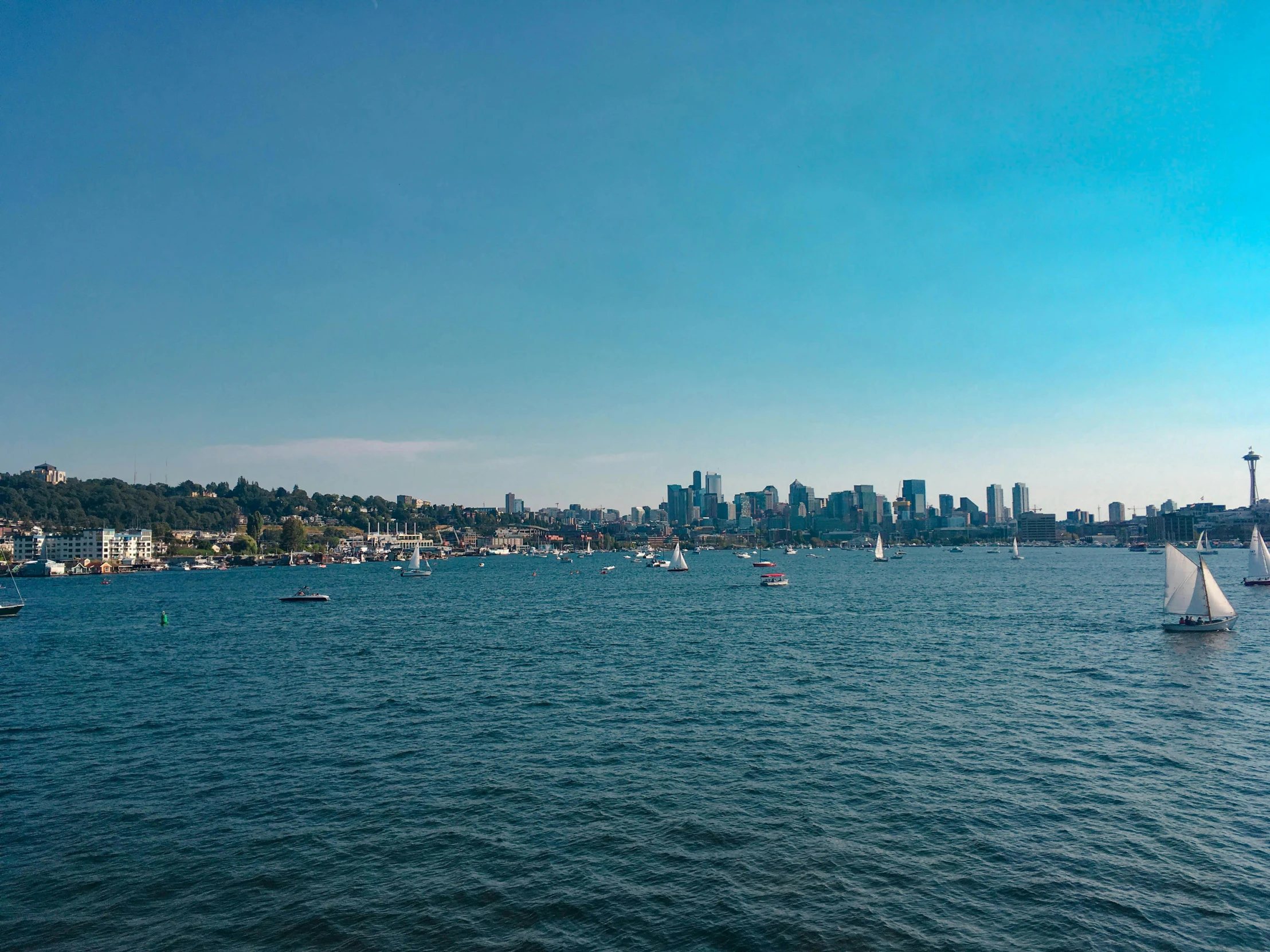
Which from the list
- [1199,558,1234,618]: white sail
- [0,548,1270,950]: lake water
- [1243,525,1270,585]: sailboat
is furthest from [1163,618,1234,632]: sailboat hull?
[1243,525,1270,585]: sailboat

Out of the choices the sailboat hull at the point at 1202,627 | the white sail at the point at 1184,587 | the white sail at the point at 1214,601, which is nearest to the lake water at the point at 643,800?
the sailboat hull at the point at 1202,627

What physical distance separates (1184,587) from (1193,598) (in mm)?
1223

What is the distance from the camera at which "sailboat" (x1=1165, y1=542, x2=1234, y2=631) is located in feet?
233

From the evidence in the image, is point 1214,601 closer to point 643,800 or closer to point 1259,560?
point 643,800

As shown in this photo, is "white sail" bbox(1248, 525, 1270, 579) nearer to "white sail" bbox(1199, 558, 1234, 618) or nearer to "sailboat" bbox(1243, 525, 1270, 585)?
"sailboat" bbox(1243, 525, 1270, 585)

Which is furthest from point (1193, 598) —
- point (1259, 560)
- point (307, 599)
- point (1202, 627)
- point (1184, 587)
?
point (307, 599)

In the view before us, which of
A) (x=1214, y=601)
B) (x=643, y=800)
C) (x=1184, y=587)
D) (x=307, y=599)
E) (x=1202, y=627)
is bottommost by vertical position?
(x=307, y=599)

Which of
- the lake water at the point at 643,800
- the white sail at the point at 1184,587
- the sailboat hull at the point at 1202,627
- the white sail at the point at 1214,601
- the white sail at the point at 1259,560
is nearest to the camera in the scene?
the lake water at the point at 643,800

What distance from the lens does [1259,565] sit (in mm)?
131875

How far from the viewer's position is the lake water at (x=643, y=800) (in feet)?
68.5

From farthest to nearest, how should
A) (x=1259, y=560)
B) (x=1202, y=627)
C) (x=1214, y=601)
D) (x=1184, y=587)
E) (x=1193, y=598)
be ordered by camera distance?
(x=1259, y=560)
(x=1184, y=587)
(x=1193, y=598)
(x=1214, y=601)
(x=1202, y=627)

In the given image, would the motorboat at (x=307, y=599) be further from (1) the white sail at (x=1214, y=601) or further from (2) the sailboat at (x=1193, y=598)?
(1) the white sail at (x=1214, y=601)

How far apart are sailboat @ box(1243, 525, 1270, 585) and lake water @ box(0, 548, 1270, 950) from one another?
8028cm

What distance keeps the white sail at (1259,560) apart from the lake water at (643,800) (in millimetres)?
81494
